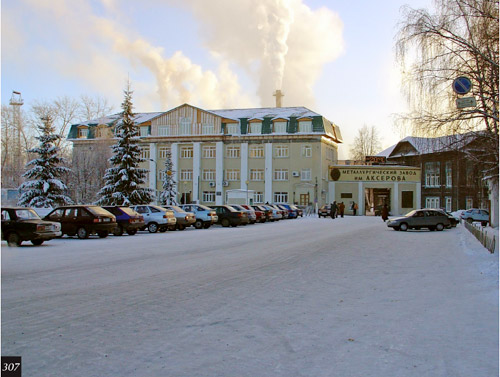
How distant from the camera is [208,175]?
76.2 meters

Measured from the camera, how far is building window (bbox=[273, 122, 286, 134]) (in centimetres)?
7331

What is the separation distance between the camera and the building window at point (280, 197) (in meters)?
73.4

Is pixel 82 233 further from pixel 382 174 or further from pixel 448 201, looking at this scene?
pixel 448 201

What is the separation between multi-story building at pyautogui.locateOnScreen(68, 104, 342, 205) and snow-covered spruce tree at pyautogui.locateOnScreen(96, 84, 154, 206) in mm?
29707

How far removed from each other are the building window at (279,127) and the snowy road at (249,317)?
58.8 metres

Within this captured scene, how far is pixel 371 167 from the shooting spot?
7375 cm

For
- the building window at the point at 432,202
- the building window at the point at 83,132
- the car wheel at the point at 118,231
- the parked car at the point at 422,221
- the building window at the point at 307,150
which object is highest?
the building window at the point at 83,132

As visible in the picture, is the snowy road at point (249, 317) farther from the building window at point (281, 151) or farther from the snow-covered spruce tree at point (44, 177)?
the building window at point (281, 151)

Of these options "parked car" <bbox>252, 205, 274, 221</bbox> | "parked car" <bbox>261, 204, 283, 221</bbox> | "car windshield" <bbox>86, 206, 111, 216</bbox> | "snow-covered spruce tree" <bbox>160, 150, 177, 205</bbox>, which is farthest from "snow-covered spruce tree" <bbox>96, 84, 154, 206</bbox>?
"car windshield" <bbox>86, 206, 111, 216</bbox>

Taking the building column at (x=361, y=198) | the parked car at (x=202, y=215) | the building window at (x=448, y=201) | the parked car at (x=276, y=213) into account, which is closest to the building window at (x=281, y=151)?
the building column at (x=361, y=198)

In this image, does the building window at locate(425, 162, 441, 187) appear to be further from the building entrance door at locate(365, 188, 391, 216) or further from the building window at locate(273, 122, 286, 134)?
the building window at locate(273, 122, 286, 134)

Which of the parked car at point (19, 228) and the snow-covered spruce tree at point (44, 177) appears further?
the snow-covered spruce tree at point (44, 177)

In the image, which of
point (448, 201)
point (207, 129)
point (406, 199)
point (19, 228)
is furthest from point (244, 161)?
point (19, 228)

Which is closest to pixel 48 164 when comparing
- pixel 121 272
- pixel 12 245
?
pixel 12 245
